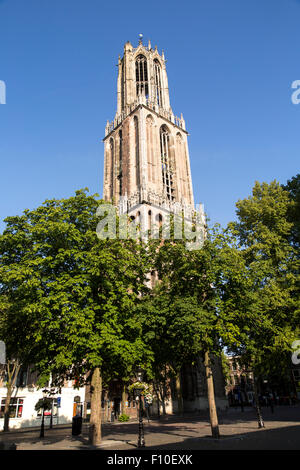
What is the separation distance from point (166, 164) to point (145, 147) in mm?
5430

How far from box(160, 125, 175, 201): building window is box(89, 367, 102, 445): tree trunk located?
123ft

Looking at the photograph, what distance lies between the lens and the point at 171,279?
741 inches

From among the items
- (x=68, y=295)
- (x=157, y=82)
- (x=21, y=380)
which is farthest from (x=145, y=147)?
(x=68, y=295)

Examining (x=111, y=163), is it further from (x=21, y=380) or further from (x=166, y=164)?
(x=21, y=380)

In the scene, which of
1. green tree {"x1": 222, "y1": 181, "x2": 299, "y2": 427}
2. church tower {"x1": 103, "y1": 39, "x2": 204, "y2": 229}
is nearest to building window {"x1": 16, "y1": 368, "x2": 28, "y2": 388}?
church tower {"x1": 103, "y1": 39, "x2": 204, "y2": 229}

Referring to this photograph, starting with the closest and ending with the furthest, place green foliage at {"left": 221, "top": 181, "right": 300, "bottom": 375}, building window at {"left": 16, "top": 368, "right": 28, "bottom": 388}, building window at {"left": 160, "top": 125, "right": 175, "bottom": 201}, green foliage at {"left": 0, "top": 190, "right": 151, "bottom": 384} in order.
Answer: green foliage at {"left": 0, "top": 190, "right": 151, "bottom": 384} < green foliage at {"left": 221, "top": 181, "right": 300, "bottom": 375} < building window at {"left": 16, "top": 368, "right": 28, "bottom": 388} < building window at {"left": 160, "top": 125, "right": 175, "bottom": 201}

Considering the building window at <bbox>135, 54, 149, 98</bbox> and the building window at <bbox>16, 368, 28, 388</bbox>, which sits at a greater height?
the building window at <bbox>135, 54, 149, 98</bbox>

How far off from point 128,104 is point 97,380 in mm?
52958

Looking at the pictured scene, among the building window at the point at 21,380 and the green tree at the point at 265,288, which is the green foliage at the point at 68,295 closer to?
the green tree at the point at 265,288

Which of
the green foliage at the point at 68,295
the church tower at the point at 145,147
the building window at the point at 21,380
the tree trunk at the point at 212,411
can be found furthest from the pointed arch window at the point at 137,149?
the tree trunk at the point at 212,411

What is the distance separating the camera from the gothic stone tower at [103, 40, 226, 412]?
145 ft

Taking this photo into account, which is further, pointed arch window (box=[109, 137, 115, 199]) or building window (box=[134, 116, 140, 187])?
pointed arch window (box=[109, 137, 115, 199])

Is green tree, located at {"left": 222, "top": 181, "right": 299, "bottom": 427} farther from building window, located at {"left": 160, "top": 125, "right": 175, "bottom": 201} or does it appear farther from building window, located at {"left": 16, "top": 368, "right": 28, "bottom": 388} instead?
building window, located at {"left": 16, "top": 368, "right": 28, "bottom": 388}
